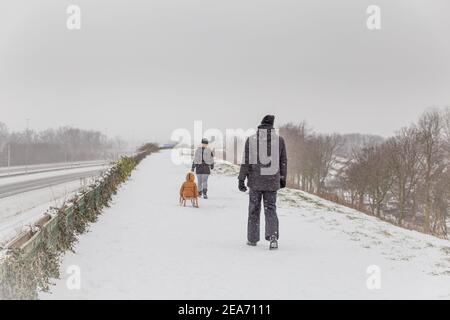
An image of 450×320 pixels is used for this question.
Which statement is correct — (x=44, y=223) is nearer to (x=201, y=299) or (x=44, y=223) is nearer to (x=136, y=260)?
(x=136, y=260)

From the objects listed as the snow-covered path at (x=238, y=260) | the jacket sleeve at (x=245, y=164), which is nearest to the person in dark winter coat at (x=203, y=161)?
the snow-covered path at (x=238, y=260)

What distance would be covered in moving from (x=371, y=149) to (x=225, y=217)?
62614mm

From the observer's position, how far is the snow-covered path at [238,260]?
5137 mm

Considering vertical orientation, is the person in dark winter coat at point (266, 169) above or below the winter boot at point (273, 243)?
above

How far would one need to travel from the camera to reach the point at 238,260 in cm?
655

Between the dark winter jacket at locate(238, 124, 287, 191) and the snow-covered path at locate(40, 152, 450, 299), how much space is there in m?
1.15

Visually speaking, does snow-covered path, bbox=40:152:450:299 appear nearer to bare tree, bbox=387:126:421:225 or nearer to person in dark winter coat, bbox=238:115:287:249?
person in dark winter coat, bbox=238:115:287:249

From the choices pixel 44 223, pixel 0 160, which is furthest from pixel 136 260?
pixel 0 160

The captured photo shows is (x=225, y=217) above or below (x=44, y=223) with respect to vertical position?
below

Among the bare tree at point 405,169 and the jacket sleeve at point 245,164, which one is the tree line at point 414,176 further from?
the jacket sleeve at point 245,164

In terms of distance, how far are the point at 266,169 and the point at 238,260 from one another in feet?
5.43

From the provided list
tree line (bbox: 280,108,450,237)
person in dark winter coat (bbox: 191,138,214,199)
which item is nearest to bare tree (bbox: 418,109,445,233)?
tree line (bbox: 280,108,450,237)

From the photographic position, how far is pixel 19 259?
461 centimetres

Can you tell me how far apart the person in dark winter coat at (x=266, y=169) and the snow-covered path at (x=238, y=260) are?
0.55 meters
